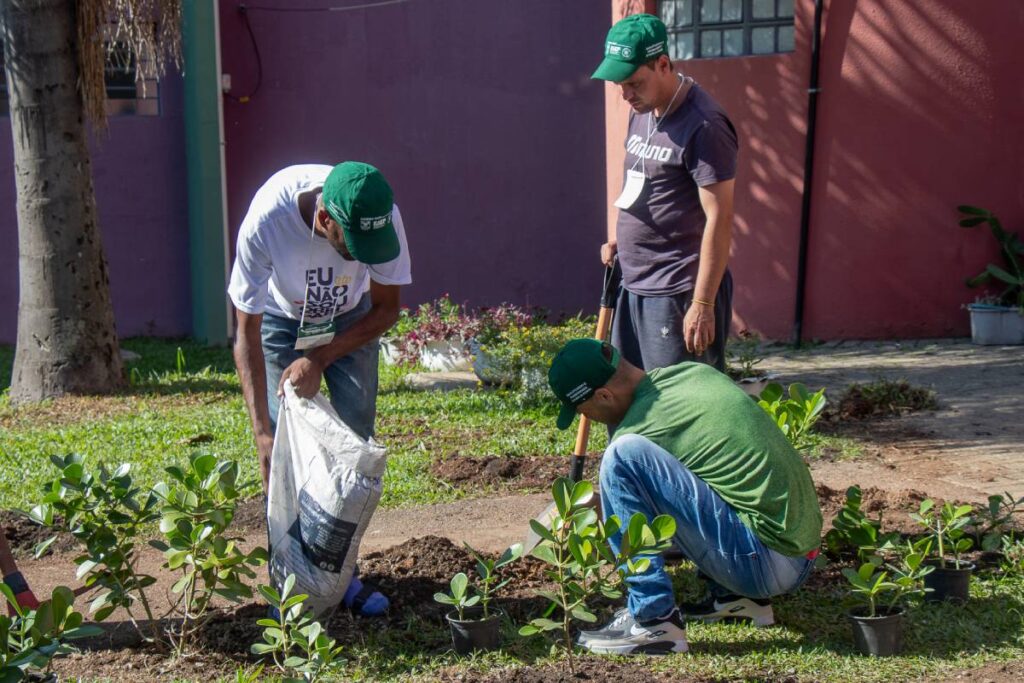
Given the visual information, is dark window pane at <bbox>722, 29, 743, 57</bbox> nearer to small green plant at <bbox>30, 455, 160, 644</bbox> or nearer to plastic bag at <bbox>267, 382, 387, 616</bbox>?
plastic bag at <bbox>267, 382, 387, 616</bbox>

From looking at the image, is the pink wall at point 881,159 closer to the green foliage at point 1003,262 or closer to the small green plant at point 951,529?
the green foliage at point 1003,262

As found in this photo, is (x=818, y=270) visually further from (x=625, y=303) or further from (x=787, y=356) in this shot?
(x=625, y=303)

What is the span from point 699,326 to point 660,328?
0.19 metres

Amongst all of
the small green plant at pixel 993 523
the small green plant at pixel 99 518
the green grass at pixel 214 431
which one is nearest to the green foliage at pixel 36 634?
the small green plant at pixel 99 518

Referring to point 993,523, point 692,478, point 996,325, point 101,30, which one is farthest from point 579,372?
point 996,325

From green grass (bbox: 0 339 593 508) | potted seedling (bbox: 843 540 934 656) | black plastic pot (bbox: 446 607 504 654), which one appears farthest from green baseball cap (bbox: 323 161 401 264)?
green grass (bbox: 0 339 593 508)

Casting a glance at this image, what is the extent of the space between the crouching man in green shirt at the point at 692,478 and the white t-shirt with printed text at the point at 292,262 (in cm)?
85

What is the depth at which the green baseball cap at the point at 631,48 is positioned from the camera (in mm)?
4383

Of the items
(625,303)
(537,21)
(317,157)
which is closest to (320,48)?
(317,157)

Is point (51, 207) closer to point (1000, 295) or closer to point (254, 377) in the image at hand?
point (254, 377)

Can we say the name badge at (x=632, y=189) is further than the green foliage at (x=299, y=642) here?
Yes

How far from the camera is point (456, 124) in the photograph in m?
12.7

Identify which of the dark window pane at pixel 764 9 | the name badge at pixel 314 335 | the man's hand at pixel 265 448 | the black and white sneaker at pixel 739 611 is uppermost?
the dark window pane at pixel 764 9

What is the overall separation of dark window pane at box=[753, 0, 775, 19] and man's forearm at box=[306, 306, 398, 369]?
24.2 feet
